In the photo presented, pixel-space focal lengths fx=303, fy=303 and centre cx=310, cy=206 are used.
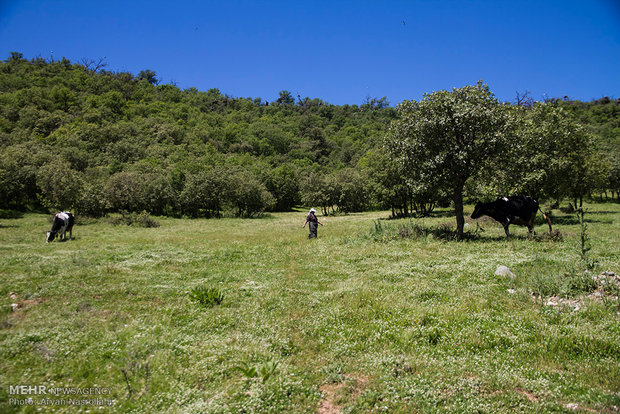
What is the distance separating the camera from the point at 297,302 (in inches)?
400

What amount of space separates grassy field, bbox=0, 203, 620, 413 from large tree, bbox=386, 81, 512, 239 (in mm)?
8140

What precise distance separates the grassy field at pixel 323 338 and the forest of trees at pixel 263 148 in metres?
10.1

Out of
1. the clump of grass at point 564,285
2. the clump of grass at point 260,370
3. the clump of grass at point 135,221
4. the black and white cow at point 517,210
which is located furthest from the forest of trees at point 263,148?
the clump of grass at point 260,370

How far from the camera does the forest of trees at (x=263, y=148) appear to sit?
2114cm

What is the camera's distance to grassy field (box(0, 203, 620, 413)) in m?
5.39

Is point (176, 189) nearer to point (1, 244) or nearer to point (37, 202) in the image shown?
point (37, 202)

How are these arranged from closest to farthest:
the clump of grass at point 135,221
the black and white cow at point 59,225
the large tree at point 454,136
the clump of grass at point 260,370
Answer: the clump of grass at point 260,370
the large tree at point 454,136
the black and white cow at point 59,225
the clump of grass at point 135,221

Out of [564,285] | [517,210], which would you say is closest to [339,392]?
[564,285]

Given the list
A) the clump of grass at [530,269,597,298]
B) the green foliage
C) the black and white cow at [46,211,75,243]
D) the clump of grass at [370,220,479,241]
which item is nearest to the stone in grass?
the clump of grass at [530,269,597,298]

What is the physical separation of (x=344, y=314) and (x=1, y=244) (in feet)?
83.9

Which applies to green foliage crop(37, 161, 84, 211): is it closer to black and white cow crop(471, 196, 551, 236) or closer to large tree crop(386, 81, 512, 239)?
large tree crop(386, 81, 512, 239)

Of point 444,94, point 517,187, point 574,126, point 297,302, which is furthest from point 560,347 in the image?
point 574,126

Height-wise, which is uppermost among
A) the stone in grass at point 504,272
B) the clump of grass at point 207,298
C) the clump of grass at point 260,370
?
the stone in grass at point 504,272

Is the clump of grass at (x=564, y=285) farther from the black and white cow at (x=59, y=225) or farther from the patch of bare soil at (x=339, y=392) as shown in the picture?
the black and white cow at (x=59, y=225)
